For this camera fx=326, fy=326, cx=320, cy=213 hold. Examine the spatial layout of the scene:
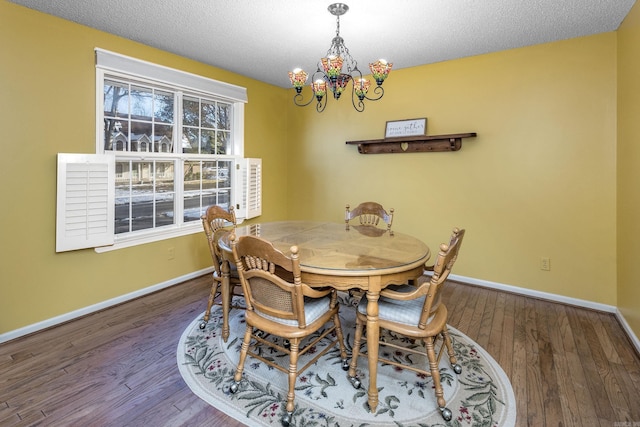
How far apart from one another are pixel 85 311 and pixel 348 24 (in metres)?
3.40

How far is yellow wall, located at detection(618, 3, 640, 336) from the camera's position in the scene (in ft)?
7.89

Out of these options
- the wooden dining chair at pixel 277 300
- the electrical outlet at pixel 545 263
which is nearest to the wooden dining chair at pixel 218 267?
the wooden dining chair at pixel 277 300

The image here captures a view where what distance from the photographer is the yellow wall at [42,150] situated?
8.07 ft

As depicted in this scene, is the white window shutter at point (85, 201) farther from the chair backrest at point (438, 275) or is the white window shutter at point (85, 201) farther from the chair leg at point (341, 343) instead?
the chair backrest at point (438, 275)

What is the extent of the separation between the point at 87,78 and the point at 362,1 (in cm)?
240

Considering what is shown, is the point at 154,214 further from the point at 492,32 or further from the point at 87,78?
the point at 492,32

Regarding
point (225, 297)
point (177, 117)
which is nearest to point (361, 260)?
point (225, 297)

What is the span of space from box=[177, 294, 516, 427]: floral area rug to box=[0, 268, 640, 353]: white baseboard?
3.95 ft

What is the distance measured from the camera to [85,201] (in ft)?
9.17

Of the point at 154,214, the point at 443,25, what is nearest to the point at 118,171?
the point at 154,214

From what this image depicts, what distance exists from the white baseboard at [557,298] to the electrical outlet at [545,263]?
256 mm

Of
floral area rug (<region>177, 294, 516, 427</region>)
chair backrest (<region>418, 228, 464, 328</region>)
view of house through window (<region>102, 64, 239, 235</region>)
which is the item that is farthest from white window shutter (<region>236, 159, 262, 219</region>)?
chair backrest (<region>418, 228, 464, 328</region>)

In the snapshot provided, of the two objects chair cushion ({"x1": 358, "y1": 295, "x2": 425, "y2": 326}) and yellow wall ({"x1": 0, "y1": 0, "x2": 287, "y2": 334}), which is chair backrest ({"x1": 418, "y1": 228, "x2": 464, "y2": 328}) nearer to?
chair cushion ({"x1": 358, "y1": 295, "x2": 425, "y2": 326})

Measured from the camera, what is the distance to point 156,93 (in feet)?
11.2
